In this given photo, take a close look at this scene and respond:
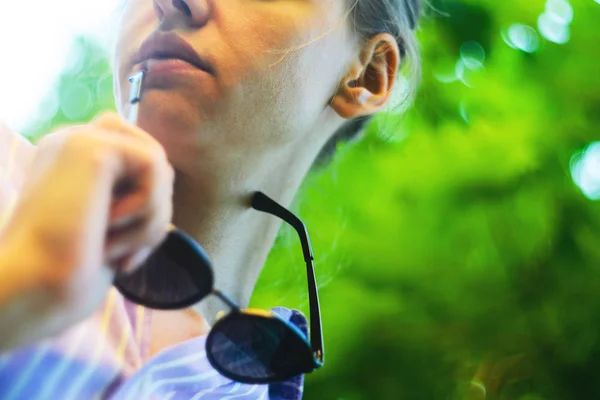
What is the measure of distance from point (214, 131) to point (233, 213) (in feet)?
0.33

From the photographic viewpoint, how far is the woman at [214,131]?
49 centimetres

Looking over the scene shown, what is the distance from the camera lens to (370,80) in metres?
0.72

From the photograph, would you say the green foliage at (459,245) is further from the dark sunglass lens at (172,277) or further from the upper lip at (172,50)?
the dark sunglass lens at (172,277)

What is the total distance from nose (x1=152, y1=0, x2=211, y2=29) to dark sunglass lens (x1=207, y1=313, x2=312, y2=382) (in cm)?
25

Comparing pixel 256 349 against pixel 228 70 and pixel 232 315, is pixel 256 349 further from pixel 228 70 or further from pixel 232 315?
pixel 228 70

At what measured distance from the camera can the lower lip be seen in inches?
20.9

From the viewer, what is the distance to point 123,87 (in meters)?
0.58

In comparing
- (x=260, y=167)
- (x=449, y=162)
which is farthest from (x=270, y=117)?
(x=449, y=162)

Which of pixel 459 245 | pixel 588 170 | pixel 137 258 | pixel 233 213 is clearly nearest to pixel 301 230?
pixel 233 213

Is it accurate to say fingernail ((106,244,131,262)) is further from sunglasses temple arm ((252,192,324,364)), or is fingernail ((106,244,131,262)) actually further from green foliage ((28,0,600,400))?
green foliage ((28,0,600,400))

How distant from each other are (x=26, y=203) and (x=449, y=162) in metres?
0.96

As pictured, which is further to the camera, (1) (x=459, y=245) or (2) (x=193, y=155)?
(1) (x=459, y=245)

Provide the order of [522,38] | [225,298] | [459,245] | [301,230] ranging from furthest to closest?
1. [522,38]
2. [459,245]
3. [301,230]
4. [225,298]

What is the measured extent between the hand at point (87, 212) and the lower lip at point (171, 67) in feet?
0.63
